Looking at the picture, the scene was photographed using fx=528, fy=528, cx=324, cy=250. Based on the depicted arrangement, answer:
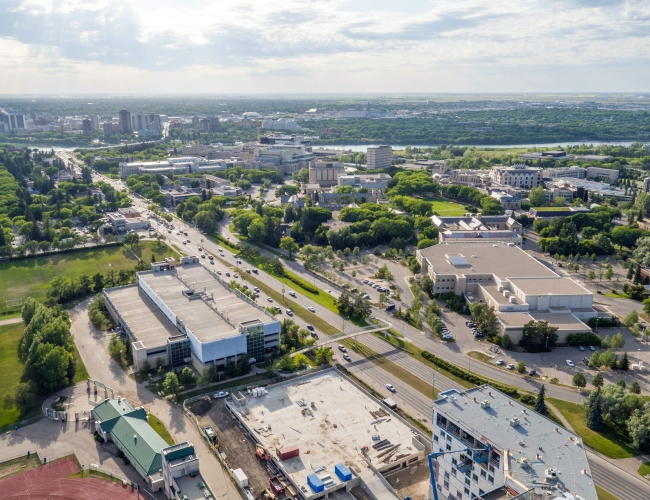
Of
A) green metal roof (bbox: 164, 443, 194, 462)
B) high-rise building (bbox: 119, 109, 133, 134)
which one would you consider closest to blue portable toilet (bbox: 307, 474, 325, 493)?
green metal roof (bbox: 164, 443, 194, 462)

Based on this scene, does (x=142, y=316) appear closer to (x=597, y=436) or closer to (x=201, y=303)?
(x=201, y=303)

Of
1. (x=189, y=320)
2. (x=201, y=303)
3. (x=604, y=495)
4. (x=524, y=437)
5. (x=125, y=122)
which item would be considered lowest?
(x=604, y=495)

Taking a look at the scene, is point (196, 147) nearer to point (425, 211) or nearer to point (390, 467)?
point (425, 211)

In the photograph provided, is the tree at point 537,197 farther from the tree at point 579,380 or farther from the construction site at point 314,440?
the construction site at point 314,440

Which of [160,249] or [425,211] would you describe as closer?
[160,249]

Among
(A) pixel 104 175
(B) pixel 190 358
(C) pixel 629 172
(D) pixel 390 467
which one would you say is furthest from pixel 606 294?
(A) pixel 104 175

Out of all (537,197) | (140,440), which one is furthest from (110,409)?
(537,197)
